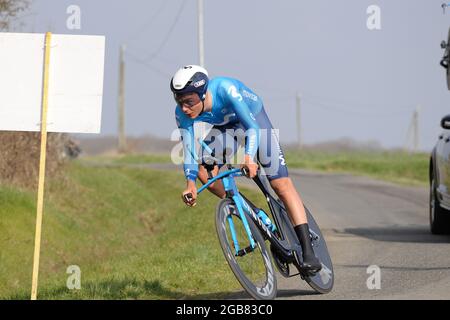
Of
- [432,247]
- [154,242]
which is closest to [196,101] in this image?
[432,247]

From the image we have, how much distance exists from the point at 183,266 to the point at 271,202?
7.92 ft

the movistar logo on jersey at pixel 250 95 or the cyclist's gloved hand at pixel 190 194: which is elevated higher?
the movistar logo on jersey at pixel 250 95

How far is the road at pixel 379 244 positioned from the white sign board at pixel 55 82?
84.3 inches

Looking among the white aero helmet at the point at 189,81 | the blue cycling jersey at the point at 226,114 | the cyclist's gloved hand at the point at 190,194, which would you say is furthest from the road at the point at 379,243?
the white aero helmet at the point at 189,81

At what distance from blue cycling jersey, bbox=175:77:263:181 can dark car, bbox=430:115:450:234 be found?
5.33m

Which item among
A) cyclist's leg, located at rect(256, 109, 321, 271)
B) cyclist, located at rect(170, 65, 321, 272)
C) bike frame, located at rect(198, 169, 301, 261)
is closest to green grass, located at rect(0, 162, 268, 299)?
bike frame, located at rect(198, 169, 301, 261)

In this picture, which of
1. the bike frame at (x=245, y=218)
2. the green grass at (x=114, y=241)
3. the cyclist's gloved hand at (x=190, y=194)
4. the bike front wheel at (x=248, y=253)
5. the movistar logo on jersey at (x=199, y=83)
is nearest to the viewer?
the bike front wheel at (x=248, y=253)

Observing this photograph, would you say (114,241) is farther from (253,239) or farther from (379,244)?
(253,239)

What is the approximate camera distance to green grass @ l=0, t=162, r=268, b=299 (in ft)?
35.4

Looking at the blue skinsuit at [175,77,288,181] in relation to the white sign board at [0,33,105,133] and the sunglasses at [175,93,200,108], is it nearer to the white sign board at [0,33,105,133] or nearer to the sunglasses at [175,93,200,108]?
the sunglasses at [175,93,200,108]

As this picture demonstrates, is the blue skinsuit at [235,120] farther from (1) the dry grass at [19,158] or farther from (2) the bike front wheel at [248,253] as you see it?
(1) the dry grass at [19,158]

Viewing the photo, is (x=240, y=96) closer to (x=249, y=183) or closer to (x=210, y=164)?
(x=210, y=164)

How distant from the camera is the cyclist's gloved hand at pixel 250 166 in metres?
8.82

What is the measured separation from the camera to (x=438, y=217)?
15.5 m
